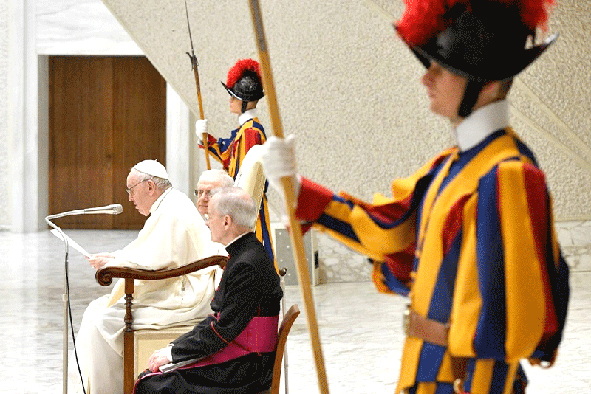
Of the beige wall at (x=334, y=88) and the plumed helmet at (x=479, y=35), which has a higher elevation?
the beige wall at (x=334, y=88)

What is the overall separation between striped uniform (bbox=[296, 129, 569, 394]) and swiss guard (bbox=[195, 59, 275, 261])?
14.2 feet

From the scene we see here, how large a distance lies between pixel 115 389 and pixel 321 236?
4280 mm

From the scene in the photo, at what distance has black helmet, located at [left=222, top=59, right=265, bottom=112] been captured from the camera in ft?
22.6

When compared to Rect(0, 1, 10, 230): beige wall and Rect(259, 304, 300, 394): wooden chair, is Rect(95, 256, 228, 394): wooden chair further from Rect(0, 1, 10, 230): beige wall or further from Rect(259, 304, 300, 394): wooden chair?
Rect(0, 1, 10, 230): beige wall

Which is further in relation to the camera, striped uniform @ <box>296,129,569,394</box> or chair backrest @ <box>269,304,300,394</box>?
chair backrest @ <box>269,304,300,394</box>

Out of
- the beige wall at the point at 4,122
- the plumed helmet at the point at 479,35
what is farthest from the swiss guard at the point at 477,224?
the beige wall at the point at 4,122

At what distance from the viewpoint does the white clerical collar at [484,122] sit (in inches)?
84.0

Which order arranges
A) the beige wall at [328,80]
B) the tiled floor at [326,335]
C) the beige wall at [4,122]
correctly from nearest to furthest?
the tiled floor at [326,335] → the beige wall at [328,80] → the beige wall at [4,122]

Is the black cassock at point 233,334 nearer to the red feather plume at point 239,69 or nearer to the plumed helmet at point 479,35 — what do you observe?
the plumed helmet at point 479,35

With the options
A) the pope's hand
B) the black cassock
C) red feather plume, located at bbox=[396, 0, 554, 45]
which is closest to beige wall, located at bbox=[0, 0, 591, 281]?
the pope's hand

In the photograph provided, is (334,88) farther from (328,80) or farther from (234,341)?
(234,341)

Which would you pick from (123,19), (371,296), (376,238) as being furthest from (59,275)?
(376,238)

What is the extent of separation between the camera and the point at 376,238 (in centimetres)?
230

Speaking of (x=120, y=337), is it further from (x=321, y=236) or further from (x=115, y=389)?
(x=321, y=236)
